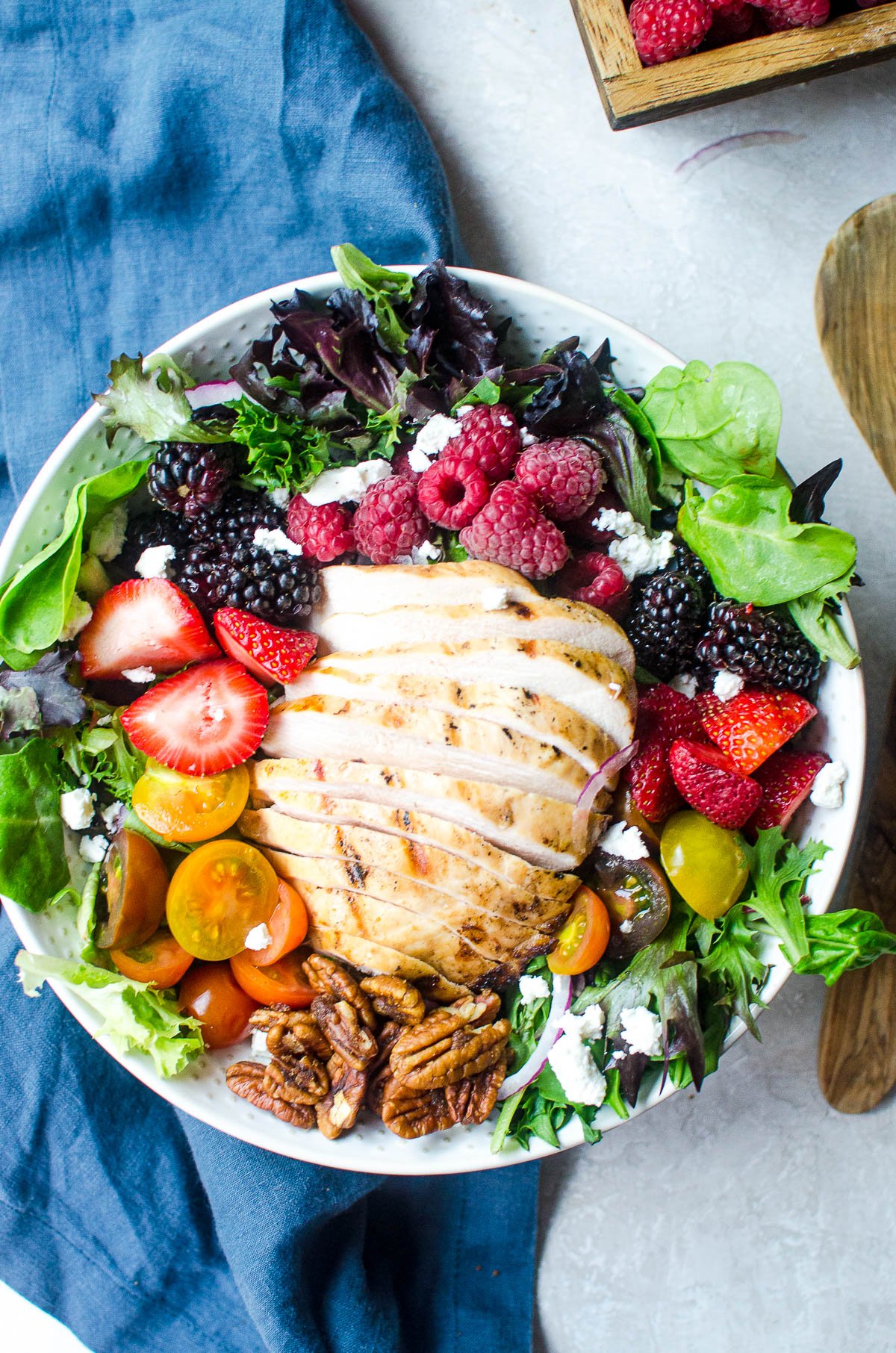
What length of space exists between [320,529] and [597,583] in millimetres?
653

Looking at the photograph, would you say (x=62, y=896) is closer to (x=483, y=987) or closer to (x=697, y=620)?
(x=483, y=987)

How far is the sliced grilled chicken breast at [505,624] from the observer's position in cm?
224

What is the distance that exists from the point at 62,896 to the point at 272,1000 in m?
0.54

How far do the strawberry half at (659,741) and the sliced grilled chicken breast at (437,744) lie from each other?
144 millimetres

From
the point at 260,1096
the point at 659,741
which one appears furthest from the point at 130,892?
the point at 659,741

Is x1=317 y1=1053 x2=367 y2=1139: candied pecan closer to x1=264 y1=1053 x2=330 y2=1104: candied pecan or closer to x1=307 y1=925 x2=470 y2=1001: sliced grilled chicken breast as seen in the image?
x1=264 y1=1053 x2=330 y2=1104: candied pecan

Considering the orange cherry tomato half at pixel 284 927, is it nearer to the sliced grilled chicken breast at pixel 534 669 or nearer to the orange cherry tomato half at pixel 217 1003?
the orange cherry tomato half at pixel 217 1003

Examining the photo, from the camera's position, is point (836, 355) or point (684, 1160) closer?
point (836, 355)

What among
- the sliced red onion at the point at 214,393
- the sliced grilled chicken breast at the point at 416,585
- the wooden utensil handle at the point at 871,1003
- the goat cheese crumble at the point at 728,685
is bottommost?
the wooden utensil handle at the point at 871,1003

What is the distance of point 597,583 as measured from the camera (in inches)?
91.5

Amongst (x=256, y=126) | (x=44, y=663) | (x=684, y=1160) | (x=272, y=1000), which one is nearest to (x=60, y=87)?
(x=256, y=126)

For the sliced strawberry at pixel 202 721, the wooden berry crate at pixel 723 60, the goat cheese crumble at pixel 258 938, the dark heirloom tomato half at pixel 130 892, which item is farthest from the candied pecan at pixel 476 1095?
the wooden berry crate at pixel 723 60

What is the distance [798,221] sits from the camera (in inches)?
108

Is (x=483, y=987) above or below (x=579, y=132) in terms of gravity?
below
